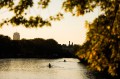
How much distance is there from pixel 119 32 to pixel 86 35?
4.03 feet

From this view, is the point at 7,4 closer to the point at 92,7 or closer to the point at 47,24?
the point at 47,24

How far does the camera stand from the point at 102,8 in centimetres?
1192

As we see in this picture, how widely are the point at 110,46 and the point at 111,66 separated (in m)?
0.70

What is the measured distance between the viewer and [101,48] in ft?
38.2

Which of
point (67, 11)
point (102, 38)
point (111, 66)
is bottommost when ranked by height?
point (111, 66)

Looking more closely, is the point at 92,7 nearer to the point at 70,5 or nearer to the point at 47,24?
the point at 70,5

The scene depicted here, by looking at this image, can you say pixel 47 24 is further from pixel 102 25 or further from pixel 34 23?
pixel 102 25

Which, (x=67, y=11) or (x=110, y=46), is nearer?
(x=110, y=46)

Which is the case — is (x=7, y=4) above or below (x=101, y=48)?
above

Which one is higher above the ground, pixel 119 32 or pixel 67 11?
pixel 67 11

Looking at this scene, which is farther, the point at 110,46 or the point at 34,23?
the point at 34,23

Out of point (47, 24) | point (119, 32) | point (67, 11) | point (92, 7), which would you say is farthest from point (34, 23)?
point (119, 32)

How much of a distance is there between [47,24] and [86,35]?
142 cm

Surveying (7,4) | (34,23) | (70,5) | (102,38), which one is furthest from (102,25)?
(7,4)
